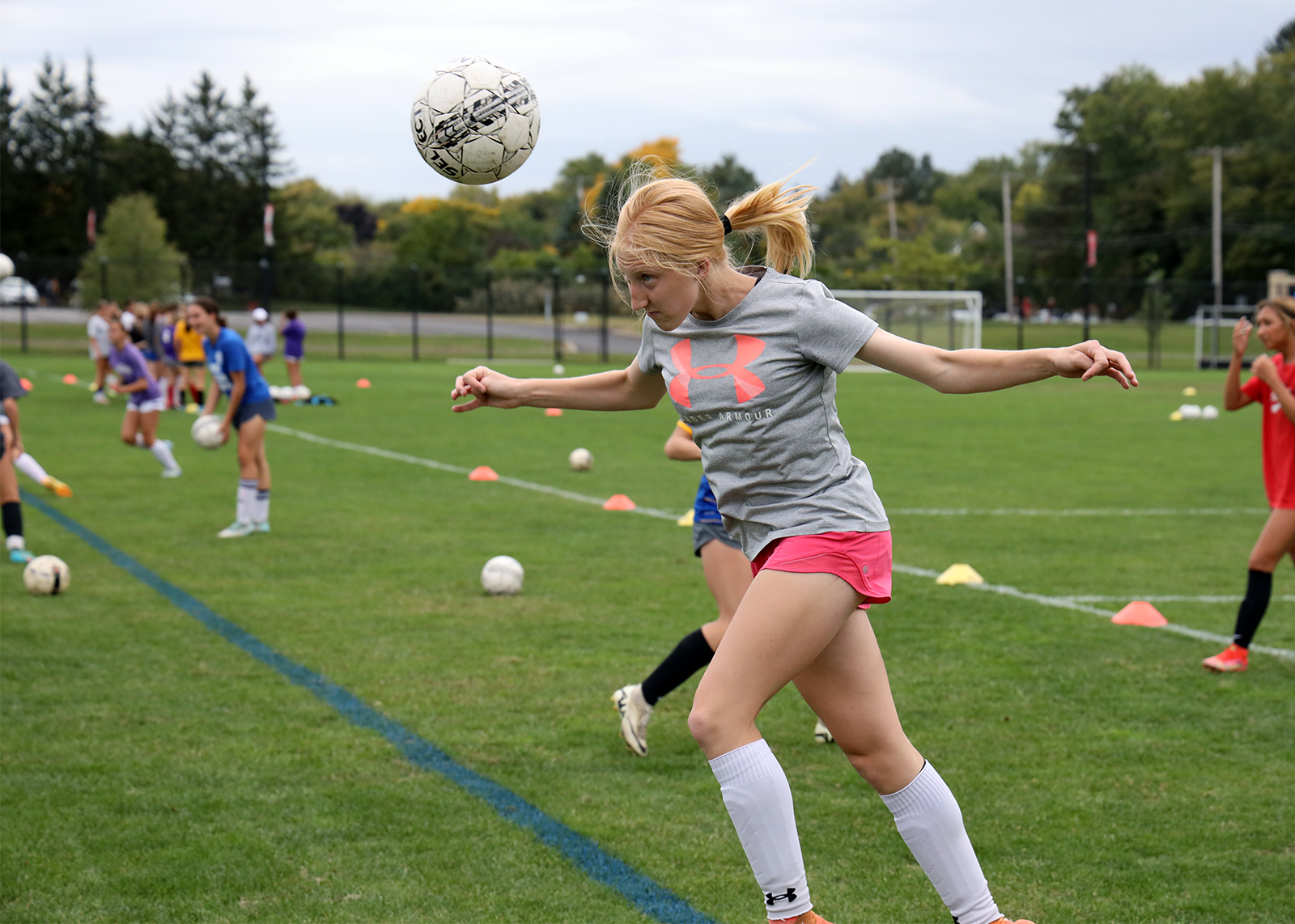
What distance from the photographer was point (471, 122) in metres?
4.43

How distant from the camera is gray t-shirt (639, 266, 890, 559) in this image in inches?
127

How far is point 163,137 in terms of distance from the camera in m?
86.9

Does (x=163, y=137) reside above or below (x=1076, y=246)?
above

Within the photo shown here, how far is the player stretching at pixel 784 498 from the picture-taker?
3.15 m

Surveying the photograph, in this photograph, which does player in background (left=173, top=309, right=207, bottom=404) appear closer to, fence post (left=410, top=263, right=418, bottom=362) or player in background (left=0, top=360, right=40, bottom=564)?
player in background (left=0, top=360, right=40, bottom=564)

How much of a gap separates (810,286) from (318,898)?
244 centimetres

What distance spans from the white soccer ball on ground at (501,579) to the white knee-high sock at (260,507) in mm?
3333

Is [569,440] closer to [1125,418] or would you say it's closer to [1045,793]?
[1125,418]

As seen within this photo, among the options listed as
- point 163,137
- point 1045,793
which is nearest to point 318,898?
point 1045,793

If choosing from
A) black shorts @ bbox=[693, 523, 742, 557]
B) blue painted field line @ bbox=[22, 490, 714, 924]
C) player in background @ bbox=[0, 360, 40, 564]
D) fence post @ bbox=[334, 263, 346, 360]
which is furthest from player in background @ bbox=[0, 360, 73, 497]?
fence post @ bbox=[334, 263, 346, 360]

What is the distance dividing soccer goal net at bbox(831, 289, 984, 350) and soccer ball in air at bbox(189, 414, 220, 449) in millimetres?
35922

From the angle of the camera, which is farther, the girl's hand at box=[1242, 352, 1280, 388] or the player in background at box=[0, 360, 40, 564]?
the player in background at box=[0, 360, 40, 564]

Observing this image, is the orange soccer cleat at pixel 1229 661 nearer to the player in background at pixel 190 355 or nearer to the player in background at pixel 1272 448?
the player in background at pixel 1272 448

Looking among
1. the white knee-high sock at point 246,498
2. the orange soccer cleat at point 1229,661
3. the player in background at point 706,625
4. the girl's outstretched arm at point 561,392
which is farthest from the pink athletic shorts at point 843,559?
the white knee-high sock at point 246,498
